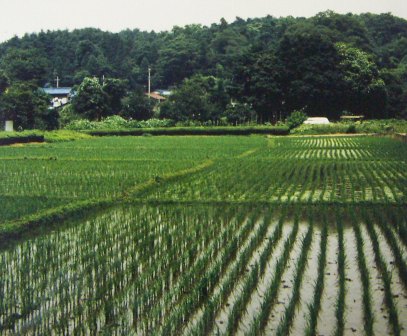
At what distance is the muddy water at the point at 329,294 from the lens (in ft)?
14.9

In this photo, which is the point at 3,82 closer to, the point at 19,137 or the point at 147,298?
the point at 19,137

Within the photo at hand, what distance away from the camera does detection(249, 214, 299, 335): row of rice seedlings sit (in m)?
4.46

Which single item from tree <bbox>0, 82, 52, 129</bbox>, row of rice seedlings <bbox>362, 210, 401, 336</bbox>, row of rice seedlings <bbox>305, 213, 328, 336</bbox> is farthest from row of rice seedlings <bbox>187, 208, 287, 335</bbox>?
tree <bbox>0, 82, 52, 129</bbox>

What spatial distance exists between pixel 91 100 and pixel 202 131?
1215 cm

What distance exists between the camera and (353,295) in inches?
211

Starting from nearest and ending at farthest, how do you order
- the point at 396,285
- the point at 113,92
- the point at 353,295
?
the point at 353,295, the point at 396,285, the point at 113,92

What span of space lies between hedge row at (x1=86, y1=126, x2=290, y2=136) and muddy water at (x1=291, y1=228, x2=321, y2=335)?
35902mm

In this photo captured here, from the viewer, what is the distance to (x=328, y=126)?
140ft

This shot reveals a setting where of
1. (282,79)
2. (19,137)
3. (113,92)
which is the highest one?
(282,79)

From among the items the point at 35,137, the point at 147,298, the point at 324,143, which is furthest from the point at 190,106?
the point at 147,298

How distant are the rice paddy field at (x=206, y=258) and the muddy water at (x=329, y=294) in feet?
0.05

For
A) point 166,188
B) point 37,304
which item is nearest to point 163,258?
point 37,304

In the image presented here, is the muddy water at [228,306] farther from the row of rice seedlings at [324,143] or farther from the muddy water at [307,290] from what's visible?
the row of rice seedlings at [324,143]

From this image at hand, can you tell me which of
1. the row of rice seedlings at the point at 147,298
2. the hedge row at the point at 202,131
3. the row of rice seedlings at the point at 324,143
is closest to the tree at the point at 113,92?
the hedge row at the point at 202,131
